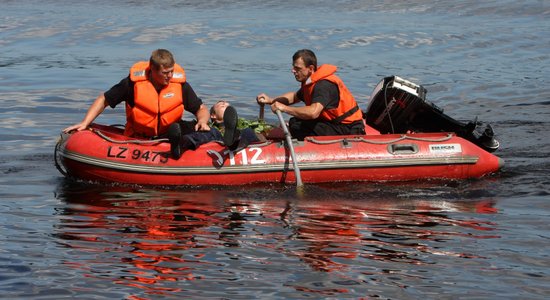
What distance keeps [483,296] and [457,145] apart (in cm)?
374

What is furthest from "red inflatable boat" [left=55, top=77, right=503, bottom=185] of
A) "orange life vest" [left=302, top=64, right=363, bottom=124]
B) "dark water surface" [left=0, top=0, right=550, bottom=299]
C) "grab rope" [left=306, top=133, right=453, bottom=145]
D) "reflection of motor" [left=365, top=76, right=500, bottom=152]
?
"reflection of motor" [left=365, top=76, right=500, bottom=152]

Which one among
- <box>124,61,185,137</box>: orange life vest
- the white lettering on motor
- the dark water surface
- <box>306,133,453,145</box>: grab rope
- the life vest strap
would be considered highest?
Result: <box>124,61,185,137</box>: orange life vest

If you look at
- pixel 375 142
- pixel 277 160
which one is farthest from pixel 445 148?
pixel 277 160

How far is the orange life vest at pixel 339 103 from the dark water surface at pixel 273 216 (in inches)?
26.6

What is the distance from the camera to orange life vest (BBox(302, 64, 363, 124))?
954 cm

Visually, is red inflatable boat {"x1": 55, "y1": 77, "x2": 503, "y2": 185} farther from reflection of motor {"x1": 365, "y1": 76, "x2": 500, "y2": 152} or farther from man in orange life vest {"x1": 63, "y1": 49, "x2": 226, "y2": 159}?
reflection of motor {"x1": 365, "y1": 76, "x2": 500, "y2": 152}

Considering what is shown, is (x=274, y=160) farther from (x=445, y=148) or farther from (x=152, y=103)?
(x=445, y=148)

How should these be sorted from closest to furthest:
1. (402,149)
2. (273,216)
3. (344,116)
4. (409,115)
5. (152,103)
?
(273,216)
(152,103)
(402,149)
(344,116)
(409,115)

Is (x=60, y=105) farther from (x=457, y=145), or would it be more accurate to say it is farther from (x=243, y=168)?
(x=457, y=145)

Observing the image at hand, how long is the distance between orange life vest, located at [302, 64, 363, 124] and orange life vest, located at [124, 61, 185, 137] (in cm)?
118

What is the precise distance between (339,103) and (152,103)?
174 centimetres

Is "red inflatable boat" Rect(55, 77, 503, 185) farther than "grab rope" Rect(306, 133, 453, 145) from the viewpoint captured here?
No

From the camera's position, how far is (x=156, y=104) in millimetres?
9203

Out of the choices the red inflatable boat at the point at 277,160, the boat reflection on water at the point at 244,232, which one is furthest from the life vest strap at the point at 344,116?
the boat reflection on water at the point at 244,232
